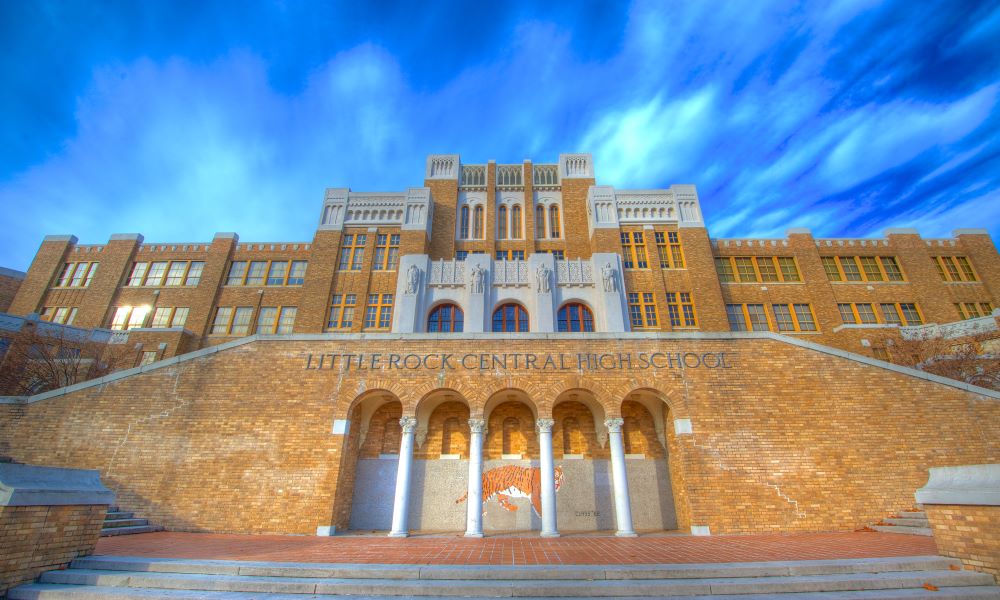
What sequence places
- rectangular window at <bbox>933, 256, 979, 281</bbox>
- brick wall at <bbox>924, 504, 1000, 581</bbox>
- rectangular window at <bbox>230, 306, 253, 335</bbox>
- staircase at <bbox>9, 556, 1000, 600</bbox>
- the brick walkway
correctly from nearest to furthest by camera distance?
staircase at <bbox>9, 556, 1000, 600</bbox> < brick wall at <bbox>924, 504, 1000, 581</bbox> < the brick walkway < rectangular window at <bbox>230, 306, 253, 335</bbox> < rectangular window at <bbox>933, 256, 979, 281</bbox>

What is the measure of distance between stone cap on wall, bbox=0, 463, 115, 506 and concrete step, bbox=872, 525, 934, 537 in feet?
61.0

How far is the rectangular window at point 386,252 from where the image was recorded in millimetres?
28062

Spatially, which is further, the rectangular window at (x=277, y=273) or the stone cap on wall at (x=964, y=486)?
the rectangular window at (x=277, y=273)

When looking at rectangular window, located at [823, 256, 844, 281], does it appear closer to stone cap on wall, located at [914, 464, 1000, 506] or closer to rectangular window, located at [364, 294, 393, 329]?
stone cap on wall, located at [914, 464, 1000, 506]

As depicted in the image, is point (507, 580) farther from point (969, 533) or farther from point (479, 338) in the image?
point (479, 338)

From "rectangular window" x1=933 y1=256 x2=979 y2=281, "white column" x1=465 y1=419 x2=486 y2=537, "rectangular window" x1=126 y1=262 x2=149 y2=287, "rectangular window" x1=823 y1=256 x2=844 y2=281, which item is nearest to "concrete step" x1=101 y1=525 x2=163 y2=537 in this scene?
"white column" x1=465 y1=419 x2=486 y2=537

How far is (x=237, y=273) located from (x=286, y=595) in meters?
30.4

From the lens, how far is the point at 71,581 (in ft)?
21.7

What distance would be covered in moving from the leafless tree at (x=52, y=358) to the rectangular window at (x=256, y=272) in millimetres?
8236

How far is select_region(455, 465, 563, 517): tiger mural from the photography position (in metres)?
14.5

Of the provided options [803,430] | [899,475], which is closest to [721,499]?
[803,430]

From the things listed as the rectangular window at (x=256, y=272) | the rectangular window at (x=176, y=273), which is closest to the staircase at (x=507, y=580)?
the rectangular window at (x=256, y=272)

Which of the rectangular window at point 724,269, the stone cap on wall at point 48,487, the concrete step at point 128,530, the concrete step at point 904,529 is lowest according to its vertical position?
the concrete step at point 128,530

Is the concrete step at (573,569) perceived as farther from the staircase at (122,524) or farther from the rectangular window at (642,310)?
the rectangular window at (642,310)
